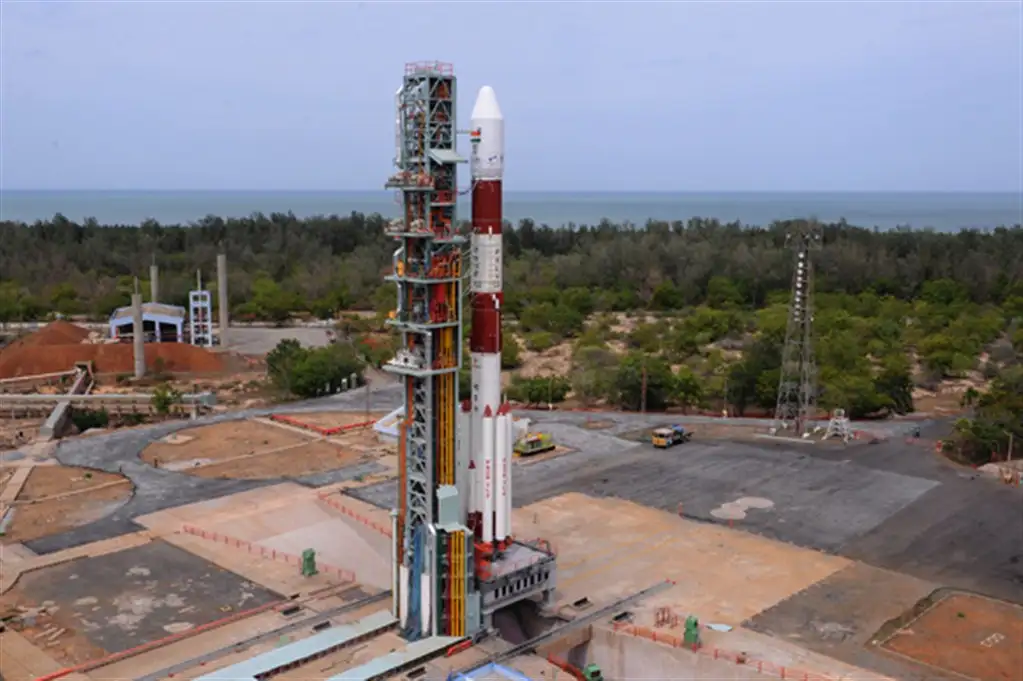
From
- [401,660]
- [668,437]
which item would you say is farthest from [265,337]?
[401,660]

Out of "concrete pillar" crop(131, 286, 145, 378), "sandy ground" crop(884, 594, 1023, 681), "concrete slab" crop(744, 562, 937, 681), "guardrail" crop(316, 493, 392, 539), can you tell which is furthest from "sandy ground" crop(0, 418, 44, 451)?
"sandy ground" crop(884, 594, 1023, 681)

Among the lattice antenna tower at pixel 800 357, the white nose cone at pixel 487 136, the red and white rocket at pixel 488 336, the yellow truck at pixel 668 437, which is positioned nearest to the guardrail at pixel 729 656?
the red and white rocket at pixel 488 336

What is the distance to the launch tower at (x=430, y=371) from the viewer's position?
2909 cm

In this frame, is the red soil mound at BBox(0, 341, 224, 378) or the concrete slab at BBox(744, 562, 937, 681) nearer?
the concrete slab at BBox(744, 562, 937, 681)

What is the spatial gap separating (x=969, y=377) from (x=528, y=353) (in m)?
38.8

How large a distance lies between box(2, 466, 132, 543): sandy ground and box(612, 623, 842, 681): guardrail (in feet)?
86.0

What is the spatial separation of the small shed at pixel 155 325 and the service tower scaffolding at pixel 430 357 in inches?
2621

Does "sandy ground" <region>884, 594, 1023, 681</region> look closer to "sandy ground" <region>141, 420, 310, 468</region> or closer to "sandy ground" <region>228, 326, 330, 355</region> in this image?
"sandy ground" <region>141, 420, 310, 468</region>

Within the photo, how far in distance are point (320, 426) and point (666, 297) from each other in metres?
64.8

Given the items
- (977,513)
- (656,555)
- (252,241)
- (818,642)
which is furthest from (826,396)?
(252,241)

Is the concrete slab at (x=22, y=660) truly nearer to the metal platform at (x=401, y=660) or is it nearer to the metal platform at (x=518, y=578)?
the metal platform at (x=401, y=660)

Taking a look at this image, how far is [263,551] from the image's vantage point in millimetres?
39719

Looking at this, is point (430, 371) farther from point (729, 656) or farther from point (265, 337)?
point (265, 337)

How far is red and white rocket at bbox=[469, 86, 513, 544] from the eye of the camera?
30.9m
